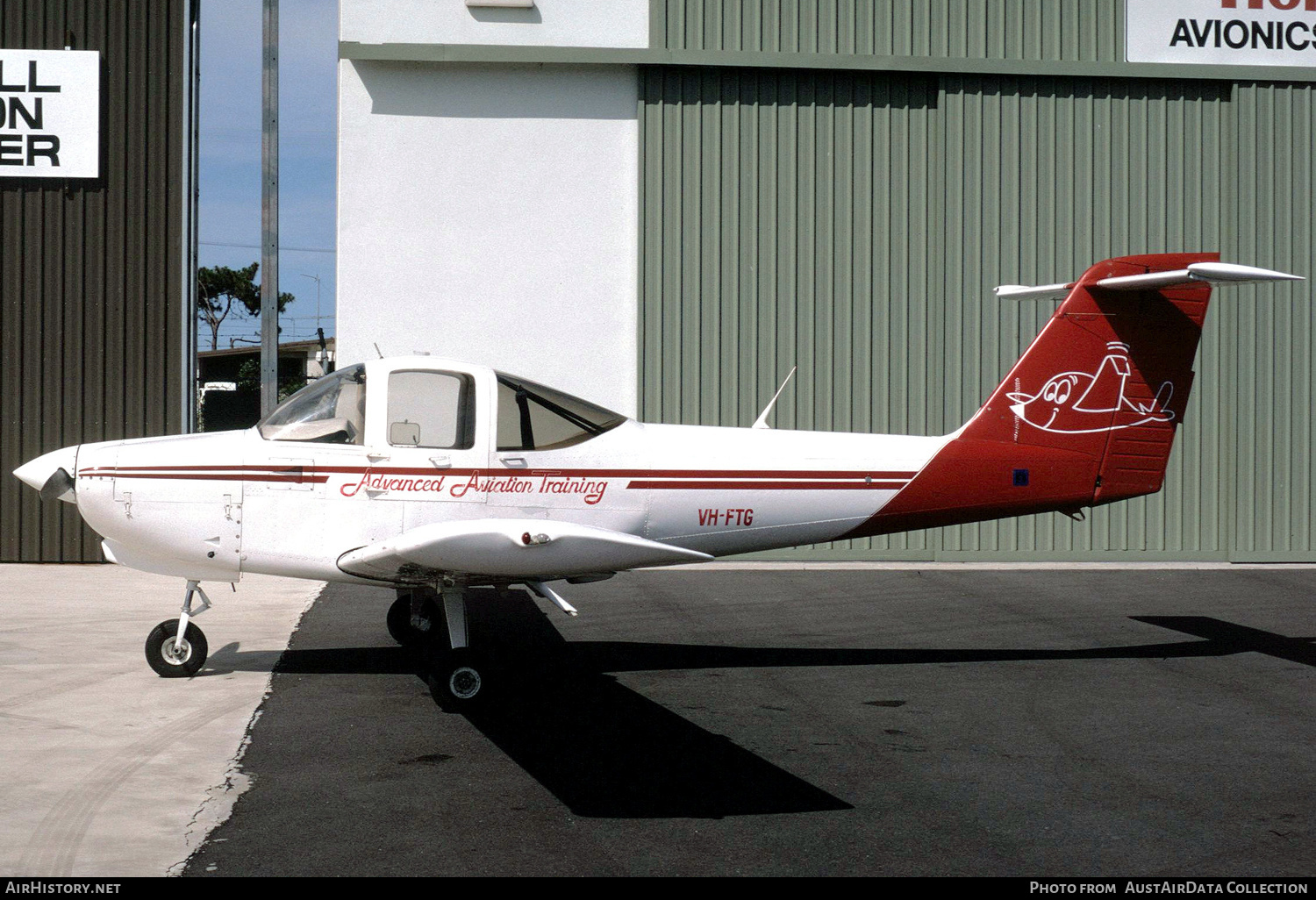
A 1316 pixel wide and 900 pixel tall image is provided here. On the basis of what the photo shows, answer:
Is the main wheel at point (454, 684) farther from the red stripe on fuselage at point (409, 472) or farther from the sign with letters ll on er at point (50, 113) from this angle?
the sign with letters ll on er at point (50, 113)

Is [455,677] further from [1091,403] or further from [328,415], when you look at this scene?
[1091,403]

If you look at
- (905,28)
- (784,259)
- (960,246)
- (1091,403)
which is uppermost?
(905,28)

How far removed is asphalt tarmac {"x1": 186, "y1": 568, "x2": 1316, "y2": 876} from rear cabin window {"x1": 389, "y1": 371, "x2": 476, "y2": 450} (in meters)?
1.59

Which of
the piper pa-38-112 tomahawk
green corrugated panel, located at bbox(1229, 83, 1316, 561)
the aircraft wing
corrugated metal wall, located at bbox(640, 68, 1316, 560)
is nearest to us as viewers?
the aircraft wing

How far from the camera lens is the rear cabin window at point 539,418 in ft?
25.0

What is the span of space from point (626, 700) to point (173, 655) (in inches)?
116

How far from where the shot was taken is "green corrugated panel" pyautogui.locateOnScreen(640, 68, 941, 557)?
14.4 meters

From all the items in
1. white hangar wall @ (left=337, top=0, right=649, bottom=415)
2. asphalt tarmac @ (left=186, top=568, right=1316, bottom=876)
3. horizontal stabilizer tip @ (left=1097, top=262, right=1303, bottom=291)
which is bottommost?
asphalt tarmac @ (left=186, top=568, right=1316, bottom=876)

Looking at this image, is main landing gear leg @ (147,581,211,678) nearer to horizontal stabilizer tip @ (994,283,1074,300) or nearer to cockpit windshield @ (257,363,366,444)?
cockpit windshield @ (257,363,366,444)

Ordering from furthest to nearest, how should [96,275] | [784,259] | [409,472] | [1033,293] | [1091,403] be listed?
[784,259] → [96,275] → [1033,293] → [1091,403] → [409,472]

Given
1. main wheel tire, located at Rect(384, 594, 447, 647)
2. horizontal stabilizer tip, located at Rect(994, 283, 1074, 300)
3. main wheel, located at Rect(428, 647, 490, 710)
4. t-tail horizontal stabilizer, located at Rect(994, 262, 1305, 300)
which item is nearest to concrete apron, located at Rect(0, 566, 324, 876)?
main wheel tire, located at Rect(384, 594, 447, 647)

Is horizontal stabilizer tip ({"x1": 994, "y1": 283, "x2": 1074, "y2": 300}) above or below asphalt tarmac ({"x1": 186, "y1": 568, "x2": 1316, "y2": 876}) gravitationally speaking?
above

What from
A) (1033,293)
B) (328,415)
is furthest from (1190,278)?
(328,415)

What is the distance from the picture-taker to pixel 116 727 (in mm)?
6543
